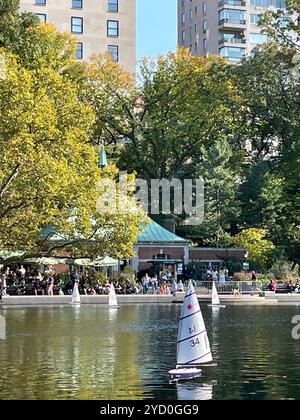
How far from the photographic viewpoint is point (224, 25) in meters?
116

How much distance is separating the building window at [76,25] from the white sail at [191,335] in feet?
249

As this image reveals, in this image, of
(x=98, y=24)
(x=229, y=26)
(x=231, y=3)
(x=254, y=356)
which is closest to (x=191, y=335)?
(x=254, y=356)

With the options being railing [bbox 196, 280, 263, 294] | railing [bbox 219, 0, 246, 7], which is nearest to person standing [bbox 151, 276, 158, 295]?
railing [bbox 196, 280, 263, 294]

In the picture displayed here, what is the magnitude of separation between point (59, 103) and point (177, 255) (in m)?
33.0

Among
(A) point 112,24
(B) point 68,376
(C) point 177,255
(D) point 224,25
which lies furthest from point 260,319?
(D) point 224,25

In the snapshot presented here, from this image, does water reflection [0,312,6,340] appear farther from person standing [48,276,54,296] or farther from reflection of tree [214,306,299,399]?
person standing [48,276,54,296]

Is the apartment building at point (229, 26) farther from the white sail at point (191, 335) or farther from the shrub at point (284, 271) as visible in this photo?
the white sail at point (191, 335)

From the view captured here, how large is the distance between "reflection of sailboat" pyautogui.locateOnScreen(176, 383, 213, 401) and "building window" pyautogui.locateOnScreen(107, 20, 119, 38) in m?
78.2

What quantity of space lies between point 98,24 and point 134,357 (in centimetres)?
7342

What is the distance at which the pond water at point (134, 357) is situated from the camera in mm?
21938

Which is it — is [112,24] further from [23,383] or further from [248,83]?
[23,383]

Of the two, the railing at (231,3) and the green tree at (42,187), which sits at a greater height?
the railing at (231,3)

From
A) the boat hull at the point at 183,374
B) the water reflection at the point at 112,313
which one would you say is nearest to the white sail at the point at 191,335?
the boat hull at the point at 183,374

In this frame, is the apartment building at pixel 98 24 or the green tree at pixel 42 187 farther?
the apartment building at pixel 98 24
